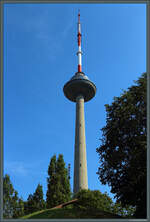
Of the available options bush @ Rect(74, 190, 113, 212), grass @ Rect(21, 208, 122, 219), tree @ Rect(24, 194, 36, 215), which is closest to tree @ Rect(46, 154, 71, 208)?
tree @ Rect(24, 194, 36, 215)

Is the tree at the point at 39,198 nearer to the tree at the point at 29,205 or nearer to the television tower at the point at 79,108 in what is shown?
the tree at the point at 29,205

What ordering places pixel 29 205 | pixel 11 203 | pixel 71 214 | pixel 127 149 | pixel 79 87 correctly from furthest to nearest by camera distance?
pixel 79 87, pixel 29 205, pixel 11 203, pixel 127 149, pixel 71 214

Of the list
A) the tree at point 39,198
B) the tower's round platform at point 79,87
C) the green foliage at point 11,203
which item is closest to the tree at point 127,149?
the green foliage at point 11,203

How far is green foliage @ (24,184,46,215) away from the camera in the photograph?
1593 inches

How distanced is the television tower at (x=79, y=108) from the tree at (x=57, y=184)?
5352 millimetres

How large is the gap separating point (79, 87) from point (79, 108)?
639cm

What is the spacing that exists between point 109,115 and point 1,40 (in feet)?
47.8

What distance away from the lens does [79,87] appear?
183 ft

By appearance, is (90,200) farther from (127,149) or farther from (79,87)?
(79,87)

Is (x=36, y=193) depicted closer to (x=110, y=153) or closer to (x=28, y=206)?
(x=28, y=206)

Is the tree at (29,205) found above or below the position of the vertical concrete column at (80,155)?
below

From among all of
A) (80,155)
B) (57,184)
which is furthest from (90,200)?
(80,155)

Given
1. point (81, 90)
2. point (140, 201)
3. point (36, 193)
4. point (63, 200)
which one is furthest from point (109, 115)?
point (81, 90)

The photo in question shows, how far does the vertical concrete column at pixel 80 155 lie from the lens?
139ft
